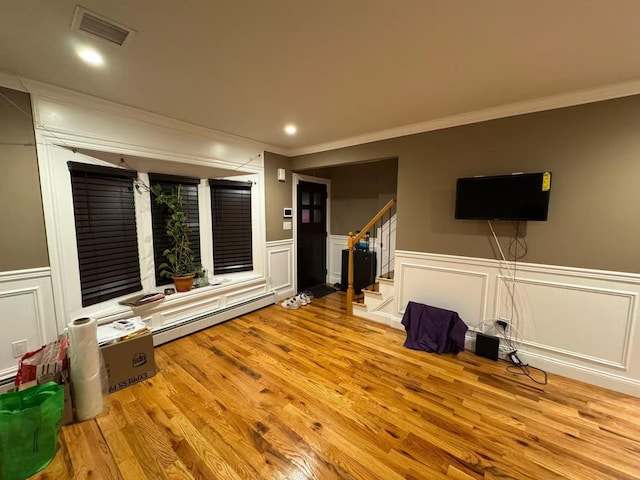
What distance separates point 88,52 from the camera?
1.71 meters

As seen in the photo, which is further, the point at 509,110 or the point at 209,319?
the point at 209,319

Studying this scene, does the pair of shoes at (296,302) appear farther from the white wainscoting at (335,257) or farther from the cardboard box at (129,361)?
the cardboard box at (129,361)

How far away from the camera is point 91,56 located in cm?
176

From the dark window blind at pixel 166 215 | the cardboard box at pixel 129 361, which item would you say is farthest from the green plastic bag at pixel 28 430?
the dark window blind at pixel 166 215

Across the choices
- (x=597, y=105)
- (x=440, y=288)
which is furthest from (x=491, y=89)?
(x=440, y=288)

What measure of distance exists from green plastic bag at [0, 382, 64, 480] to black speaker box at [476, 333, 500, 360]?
11.6 ft

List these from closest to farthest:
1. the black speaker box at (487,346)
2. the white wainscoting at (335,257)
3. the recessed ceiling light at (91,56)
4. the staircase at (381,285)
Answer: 1. the recessed ceiling light at (91,56)
2. the black speaker box at (487,346)
3. the staircase at (381,285)
4. the white wainscoting at (335,257)

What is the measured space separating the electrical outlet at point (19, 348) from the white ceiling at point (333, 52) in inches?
84.4

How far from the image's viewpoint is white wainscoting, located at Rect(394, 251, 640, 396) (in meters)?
2.21

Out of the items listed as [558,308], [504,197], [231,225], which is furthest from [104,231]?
[558,308]

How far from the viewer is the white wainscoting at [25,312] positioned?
208 cm

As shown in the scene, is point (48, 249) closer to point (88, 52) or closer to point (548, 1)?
point (88, 52)

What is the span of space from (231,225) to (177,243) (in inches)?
31.4

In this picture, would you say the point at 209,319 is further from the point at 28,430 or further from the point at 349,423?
the point at 349,423
